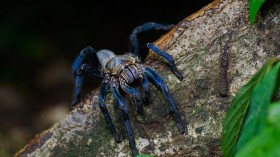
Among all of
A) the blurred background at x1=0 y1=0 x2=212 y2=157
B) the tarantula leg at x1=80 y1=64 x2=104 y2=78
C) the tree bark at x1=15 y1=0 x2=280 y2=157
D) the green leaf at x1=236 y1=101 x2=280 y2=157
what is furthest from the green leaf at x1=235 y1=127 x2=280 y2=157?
the blurred background at x1=0 y1=0 x2=212 y2=157

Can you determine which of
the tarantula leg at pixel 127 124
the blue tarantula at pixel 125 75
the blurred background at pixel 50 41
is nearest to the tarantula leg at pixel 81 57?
the blue tarantula at pixel 125 75

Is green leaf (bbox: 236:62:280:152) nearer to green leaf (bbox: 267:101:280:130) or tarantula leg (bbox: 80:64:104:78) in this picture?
green leaf (bbox: 267:101:280:130)

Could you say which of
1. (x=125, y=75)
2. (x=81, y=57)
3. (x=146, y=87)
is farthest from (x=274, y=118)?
(x=81, y=57)

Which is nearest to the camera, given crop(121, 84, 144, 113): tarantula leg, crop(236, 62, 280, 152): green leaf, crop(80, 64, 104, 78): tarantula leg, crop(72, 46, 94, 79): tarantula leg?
crop(236, 62, 280, 152): green leaf

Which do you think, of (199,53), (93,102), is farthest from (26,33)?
(199,53)

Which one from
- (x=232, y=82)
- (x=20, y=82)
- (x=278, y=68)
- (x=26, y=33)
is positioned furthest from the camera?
(x=20, y=82)

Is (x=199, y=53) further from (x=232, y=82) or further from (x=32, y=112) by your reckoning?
(x=32, y=112)
